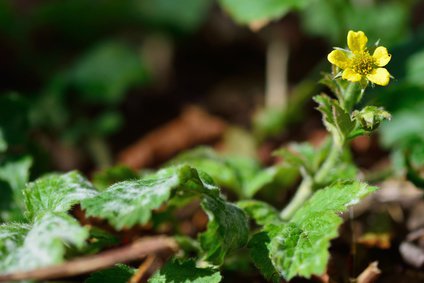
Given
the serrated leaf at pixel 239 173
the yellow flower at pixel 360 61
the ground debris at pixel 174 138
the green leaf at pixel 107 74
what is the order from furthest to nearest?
the green leaf at pixel 107 74
the ground debris at pixel 174 138
the serrated leaf at pixel 239 173
the yellow flower at pixel 360 61

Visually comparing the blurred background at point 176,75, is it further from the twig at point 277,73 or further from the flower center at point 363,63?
the flower center at point 363,63

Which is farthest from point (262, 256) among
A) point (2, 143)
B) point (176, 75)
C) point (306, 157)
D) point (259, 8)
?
point (176, 75)

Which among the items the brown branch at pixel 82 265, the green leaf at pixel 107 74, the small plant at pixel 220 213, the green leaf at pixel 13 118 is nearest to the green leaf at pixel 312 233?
the small plant at pixel 220 213

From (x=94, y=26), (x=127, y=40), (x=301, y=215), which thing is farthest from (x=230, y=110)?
(x=301, y=215)

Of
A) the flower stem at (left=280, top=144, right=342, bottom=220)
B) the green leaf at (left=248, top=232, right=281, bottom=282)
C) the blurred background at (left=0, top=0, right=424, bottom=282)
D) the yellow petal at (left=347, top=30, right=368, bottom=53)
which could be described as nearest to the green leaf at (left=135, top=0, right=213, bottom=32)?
the blurred background at (left=0, top=0, right=424, bottom=282)

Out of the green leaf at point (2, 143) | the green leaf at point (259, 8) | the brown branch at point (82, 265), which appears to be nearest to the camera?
the brown branch at point (82, 265)

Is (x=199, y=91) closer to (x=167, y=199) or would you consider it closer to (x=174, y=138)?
(x=174, y=138)

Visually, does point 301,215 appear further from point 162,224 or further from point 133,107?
point 133,107
